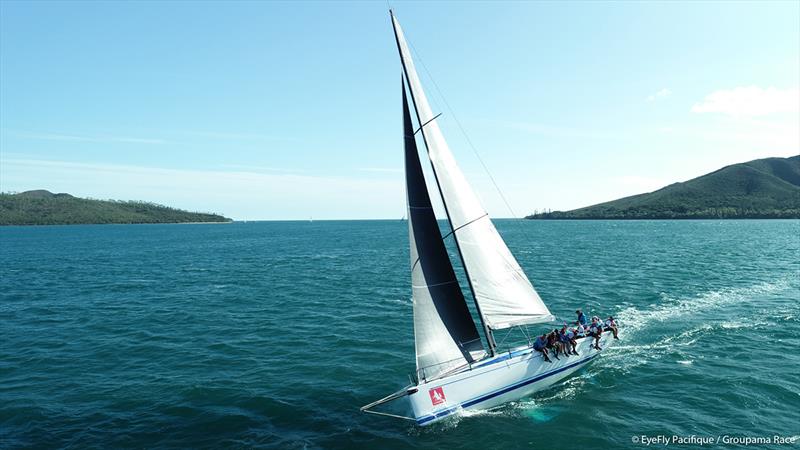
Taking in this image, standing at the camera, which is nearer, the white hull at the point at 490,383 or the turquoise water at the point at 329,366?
the white hull at the point at 490,383

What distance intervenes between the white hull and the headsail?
28.8 inches

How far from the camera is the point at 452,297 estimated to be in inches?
683

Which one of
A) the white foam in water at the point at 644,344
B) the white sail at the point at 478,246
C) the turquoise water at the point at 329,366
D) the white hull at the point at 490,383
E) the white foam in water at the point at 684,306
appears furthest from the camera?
the white foam in water at the point at 684,306

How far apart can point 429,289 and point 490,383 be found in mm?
4720

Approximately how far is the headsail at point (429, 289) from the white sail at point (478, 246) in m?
0.70

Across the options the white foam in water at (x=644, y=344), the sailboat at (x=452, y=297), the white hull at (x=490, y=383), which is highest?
the sailboat at (x=452, y=297)

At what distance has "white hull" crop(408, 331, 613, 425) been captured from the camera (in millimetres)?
16000

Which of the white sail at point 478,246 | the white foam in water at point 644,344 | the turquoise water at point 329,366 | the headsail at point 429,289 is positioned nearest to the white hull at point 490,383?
the white foam in water at point 644,344

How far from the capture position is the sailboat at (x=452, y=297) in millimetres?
16125

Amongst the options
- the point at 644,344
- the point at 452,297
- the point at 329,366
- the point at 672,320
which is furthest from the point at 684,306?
the point at 329,366

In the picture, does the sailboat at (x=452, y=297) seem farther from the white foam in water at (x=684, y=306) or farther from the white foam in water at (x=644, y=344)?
the white foam in water at (x=684, y=306)

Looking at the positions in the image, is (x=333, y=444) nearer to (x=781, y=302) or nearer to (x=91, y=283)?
(x=781, y=302)

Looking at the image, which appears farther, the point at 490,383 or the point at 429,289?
the point at 490,383

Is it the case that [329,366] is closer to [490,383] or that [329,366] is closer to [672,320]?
[490,383]
